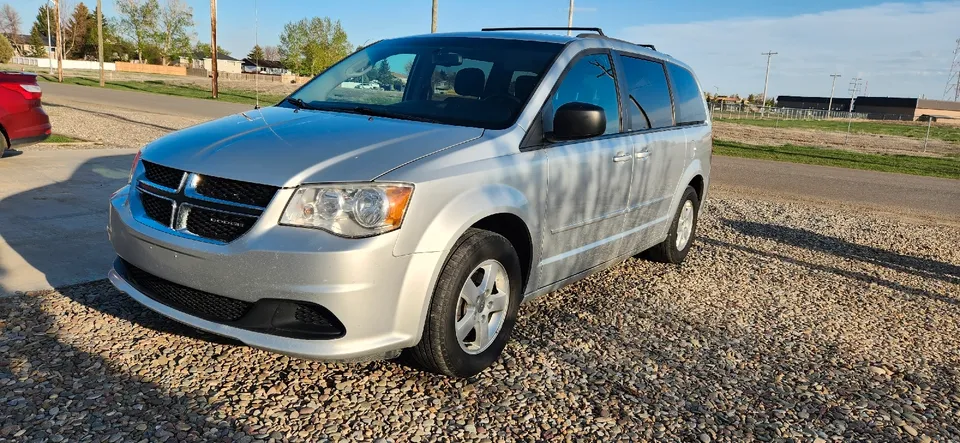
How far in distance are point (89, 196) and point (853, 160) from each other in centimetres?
1970

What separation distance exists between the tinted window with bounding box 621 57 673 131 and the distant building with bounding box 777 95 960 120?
10220 centimetres

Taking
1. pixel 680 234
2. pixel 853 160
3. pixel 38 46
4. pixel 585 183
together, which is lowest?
pixel 853 160

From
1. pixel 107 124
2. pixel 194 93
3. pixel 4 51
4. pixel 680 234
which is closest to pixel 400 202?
pixel 680 234

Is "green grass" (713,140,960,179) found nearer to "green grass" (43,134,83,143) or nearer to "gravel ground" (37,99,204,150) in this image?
"gravel ground" (37,99,204,150)

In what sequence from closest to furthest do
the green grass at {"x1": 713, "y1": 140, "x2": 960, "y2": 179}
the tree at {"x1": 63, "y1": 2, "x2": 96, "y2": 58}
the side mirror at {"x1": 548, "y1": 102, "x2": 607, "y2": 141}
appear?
1. the side mirror at {"x1": 548, "y1": 102, "x2": 607, "y2": 141}
2. the green grass at {"x1": 713, "y1": 140, "x2": 960, "y2": 179}
3. the tree at {"x1": 63, "y1": 2, "x2": 96, "y2": 58}

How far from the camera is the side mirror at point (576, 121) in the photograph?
3770 millimetres

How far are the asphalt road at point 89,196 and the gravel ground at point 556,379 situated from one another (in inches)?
23.5

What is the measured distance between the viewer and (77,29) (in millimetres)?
96875

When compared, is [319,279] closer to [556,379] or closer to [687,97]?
[556,379]

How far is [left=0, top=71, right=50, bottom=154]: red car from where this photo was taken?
8.66 meters

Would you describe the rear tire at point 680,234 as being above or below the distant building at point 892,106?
below

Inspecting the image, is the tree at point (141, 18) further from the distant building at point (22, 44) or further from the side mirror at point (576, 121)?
the side mirror at point (576, 121)

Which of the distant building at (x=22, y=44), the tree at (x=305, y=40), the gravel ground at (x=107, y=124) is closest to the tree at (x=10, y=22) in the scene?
the distant building at (x=22, y=44)

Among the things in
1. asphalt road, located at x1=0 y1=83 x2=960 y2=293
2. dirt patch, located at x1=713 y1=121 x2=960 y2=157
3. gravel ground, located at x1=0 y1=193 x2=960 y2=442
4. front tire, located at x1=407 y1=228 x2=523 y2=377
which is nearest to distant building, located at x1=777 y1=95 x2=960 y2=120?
dirt patch, located at x1=713 y1=121 x2=960 y2=157
